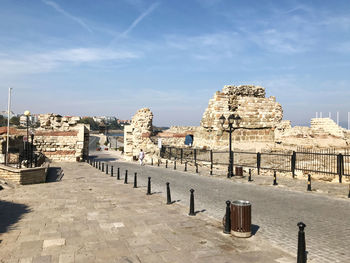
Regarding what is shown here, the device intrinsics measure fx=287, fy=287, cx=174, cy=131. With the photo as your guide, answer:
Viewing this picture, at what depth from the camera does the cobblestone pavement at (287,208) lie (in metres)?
5.86

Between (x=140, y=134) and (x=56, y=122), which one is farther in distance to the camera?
(x=140, y=134)

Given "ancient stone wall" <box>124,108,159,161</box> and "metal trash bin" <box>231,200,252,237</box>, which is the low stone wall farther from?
"ancient stone wall" <box>124,108,159,161</box>

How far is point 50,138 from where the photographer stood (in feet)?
87.6

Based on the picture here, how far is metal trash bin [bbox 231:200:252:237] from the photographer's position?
627 cm

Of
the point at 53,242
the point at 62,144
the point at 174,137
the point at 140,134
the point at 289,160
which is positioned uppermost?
the point at 140,134

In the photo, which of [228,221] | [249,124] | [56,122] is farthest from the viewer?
[56,122]

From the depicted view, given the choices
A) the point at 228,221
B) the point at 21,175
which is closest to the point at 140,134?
the point at 21,175

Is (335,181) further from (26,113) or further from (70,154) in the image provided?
(70,154)

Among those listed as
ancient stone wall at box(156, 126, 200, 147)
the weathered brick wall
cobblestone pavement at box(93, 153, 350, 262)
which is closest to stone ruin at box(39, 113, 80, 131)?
the weathered brick wall

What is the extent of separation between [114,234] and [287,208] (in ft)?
17.9

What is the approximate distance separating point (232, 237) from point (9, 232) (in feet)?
16.3

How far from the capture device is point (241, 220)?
20.6ft

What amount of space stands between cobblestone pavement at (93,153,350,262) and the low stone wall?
5.24 meters

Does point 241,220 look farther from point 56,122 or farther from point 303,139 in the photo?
point 56,122
